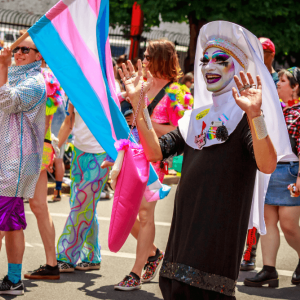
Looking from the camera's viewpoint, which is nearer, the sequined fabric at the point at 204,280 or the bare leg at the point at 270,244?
the sequined fabric at the point at 204,280

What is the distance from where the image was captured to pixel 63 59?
388cm

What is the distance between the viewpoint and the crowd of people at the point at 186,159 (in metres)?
2.83

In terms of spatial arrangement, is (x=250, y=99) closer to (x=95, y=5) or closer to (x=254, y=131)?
(x=254, y=131)

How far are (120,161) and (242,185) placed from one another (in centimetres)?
68

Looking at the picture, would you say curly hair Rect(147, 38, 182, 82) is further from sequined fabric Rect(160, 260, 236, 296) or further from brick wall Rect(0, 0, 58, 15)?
brick wall Rect(0, 0, 58, 15)

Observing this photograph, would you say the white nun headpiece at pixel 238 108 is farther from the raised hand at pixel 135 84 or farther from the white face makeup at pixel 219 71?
the raised hand at pixel 135 84

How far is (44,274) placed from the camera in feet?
15.7

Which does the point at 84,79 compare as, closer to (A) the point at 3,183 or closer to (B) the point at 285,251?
(A) the point at 3,183

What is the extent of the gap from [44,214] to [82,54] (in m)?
1.55

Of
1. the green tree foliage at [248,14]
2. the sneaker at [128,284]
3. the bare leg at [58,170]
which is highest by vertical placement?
the green tree foliage at [248,14]

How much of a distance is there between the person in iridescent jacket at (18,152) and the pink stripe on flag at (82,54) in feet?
1.95

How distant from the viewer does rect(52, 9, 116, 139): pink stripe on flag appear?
12.2 feet

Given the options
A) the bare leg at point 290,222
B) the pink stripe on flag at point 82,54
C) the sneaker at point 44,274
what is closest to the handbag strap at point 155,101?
the pink stripe on flag at point 82,54

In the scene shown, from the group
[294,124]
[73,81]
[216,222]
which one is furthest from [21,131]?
[294,124]
